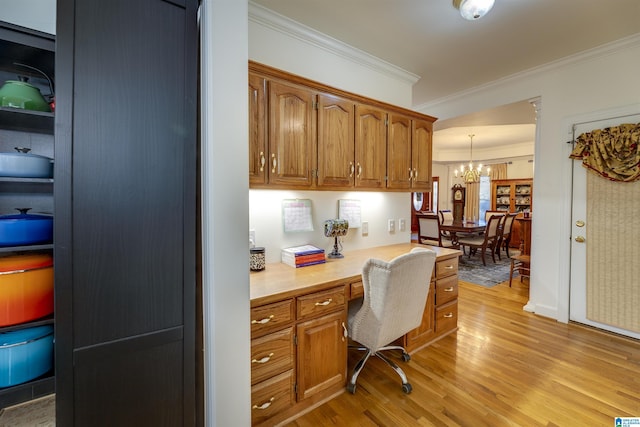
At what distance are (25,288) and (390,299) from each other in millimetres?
1664

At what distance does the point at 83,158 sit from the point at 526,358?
10.3 ft

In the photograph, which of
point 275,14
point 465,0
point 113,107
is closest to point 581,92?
point 465,0

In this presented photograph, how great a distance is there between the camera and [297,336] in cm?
155

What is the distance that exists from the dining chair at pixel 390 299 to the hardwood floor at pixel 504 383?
0.16 metres

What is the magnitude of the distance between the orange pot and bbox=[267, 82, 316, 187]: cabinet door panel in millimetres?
1153

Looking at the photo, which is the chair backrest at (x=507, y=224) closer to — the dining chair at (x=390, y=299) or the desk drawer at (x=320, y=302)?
the dining chair at (x=390, y=299)

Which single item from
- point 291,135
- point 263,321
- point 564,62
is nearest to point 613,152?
point 564,62

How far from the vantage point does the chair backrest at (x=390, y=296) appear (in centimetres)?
157

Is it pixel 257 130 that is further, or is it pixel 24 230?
pixel 257 130

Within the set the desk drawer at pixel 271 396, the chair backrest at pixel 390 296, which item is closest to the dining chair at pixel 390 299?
the chair backrest at pixel 390 296

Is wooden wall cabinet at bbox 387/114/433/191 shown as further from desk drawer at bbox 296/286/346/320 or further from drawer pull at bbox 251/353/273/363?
drawer pull at bbox 251/353/273/363

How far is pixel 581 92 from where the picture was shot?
2.73 metres

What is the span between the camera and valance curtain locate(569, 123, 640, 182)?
239cm

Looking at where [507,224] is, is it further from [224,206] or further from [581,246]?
[224,206]
